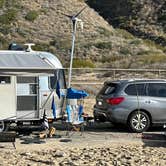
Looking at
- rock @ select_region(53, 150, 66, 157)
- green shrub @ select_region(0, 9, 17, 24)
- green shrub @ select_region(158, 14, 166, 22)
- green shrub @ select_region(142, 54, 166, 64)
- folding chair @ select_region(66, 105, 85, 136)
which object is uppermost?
green shrub @ select_region(158, 14, 166, 22)

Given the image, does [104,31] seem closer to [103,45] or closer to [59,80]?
[103,45]

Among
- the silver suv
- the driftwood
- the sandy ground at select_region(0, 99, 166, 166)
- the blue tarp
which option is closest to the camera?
the sandy ground at select_region(0, 99, 166, 166)

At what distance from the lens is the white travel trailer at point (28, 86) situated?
57.6 feet

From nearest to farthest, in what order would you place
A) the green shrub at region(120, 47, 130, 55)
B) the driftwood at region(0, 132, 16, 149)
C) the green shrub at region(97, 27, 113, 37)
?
the driftwood at region(0, 132, 16, 149)
the green shrub at region(120, 47, 130, 55)
the green shrub at region(97, 27, 113, 37)

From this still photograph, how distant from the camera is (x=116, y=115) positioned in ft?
61.4

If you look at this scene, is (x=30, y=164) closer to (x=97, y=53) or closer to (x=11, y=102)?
(x=11, y=102)

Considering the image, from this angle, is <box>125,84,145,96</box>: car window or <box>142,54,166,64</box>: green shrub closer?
<box>125,84,145,96</box>: car window

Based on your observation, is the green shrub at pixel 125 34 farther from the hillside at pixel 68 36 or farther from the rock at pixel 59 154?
the rock at pixel 59 154

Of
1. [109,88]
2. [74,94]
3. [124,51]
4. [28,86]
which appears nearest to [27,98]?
[28,86]

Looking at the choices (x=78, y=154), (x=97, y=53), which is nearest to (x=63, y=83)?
(x=78, y=154)

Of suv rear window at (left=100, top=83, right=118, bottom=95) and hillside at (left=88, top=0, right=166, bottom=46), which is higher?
hillside at (left=88, top=0, right=166, bottom=46)

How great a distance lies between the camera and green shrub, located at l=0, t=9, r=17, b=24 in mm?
62572

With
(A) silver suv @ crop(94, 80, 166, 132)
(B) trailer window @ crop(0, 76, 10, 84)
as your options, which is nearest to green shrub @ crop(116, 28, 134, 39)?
(A) silver suv @ crop(94, 80, 166, 132)

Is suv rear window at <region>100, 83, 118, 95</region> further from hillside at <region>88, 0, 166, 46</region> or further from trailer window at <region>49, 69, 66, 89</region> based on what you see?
hillside at <region>88, 0, 166, 46</region>
